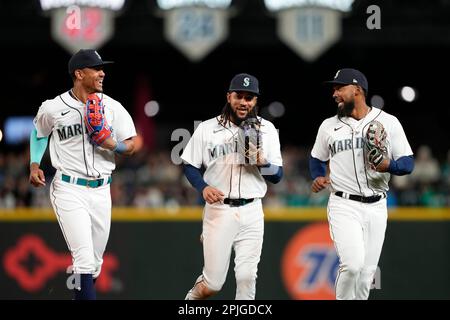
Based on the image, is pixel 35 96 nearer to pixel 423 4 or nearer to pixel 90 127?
pixel 423 4

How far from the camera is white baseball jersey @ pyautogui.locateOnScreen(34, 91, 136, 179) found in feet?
20.4

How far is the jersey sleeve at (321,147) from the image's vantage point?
6.56 meters

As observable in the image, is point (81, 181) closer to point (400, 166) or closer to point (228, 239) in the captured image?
point (228, 239)

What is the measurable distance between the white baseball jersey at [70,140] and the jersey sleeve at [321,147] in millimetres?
1440

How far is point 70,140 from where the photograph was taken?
245 inches

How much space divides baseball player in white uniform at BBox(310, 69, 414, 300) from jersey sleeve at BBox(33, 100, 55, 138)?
182 centimetres

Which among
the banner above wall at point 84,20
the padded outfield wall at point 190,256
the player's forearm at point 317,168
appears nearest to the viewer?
the player's forearm at point 317,168

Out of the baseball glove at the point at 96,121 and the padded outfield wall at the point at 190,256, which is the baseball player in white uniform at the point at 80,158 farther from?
the padded outfield wall at the point at 190,256

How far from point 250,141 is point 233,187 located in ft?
1.16

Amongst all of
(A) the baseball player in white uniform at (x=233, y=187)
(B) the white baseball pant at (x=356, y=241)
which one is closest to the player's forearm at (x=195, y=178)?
(A) the baseball player in white uniform at (x=233, y=187)

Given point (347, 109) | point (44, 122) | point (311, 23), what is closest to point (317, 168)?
point (347, 109)

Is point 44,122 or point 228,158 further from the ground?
point 44,122

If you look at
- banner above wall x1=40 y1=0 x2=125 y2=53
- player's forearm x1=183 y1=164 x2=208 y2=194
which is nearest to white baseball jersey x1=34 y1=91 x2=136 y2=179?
player's forearm x1=183 y1=164 x2=208 y2=194
